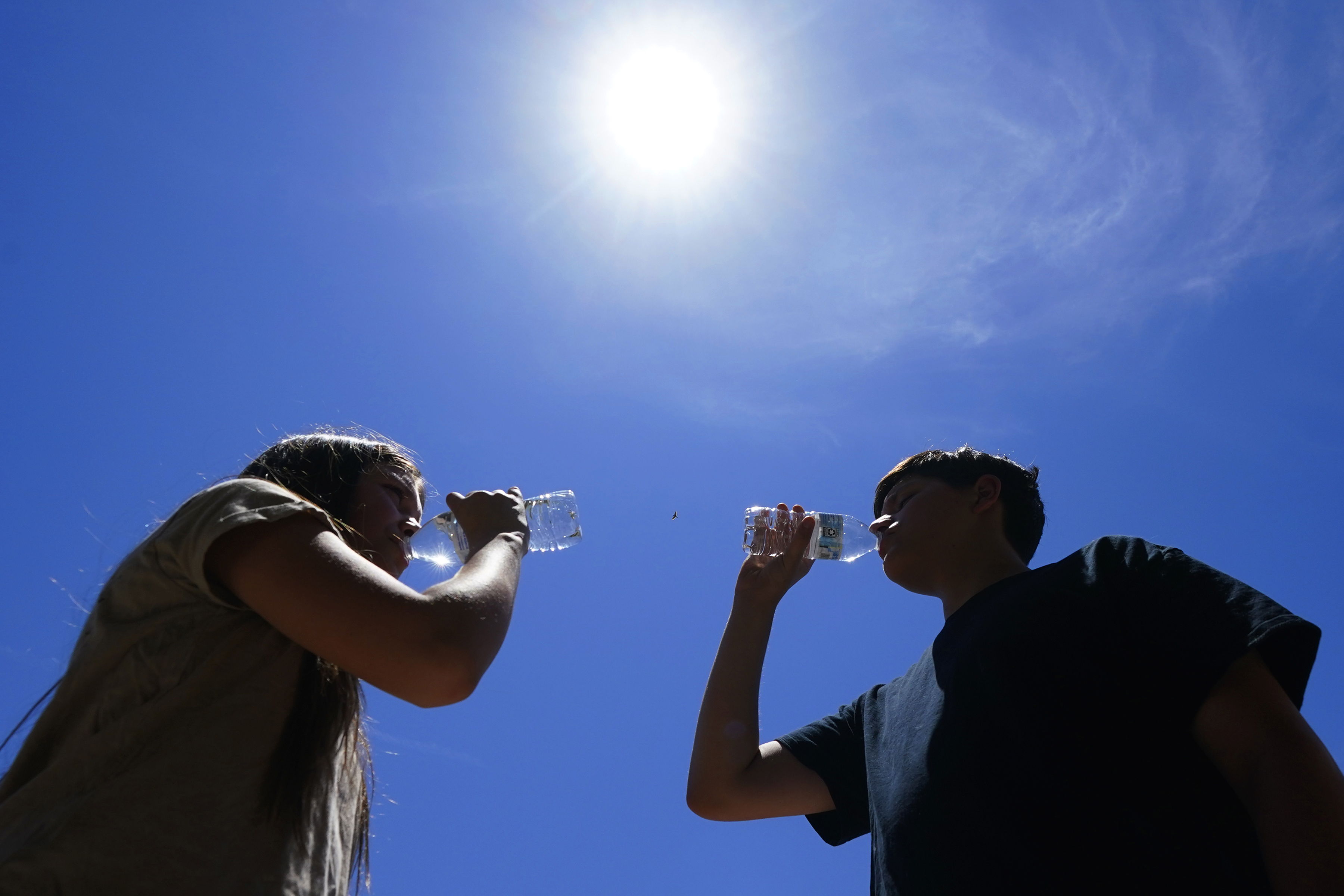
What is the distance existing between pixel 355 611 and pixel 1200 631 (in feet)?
7.31

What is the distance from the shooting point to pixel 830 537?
460 cm

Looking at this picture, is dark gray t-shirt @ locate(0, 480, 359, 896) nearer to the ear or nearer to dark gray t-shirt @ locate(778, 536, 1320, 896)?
dark gray t-shirt @ locate(778, 536, 1320, 896)

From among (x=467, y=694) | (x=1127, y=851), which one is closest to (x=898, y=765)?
(x=1127, y=851)

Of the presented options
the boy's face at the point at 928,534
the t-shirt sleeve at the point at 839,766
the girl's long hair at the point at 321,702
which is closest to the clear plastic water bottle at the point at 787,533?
the boy's face at the point at 928,534

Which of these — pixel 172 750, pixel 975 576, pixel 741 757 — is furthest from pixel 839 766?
pixel 172 750

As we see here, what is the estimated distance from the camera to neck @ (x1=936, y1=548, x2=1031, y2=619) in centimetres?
326

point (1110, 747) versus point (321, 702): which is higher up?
point (1110, 747)

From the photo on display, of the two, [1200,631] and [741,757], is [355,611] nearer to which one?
[741,757]

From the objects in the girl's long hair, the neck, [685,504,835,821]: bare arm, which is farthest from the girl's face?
the neck

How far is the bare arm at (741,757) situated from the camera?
3.23 m

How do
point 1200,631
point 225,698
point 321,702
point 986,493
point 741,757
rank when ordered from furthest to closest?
point 986,493 → point 741,757 → point 1200,631 → point 321,702 → point 225,698

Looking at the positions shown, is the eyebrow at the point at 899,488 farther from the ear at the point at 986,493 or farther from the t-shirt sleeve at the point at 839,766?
the t-shirt sleeve at the point at 839,766

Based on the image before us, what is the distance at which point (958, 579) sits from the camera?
3330mm

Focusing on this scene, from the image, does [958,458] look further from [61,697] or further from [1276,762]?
[61,697]
